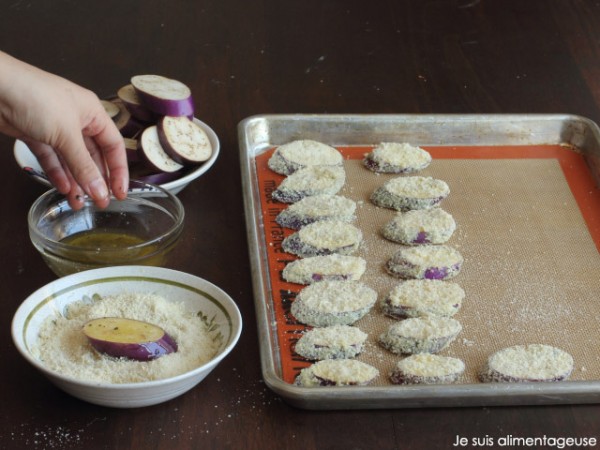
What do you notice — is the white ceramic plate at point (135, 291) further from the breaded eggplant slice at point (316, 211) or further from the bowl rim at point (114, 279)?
the breaded eggplant slice at point (316, 211)

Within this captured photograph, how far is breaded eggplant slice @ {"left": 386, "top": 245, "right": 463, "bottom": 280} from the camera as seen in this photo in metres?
1.44

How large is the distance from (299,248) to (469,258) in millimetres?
283

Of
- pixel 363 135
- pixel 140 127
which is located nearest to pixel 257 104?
pixel 363 135

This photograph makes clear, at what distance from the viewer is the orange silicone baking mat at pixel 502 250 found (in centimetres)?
134

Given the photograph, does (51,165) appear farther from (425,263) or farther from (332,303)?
(425,263)

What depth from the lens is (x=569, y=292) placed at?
4.76 feet

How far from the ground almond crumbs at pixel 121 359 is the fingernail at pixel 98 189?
14cm

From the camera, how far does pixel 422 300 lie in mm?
1367

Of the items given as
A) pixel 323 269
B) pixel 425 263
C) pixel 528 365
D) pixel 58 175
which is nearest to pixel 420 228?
pixel 425 263

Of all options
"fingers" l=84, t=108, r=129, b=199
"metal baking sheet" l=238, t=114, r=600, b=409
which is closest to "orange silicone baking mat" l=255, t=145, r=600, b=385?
"metal baking sheet" l=238, t=114, r=600, b=409

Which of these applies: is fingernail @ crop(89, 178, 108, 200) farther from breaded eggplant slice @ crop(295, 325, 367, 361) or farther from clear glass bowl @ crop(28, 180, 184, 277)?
breaded eggplant slice @ crop(295, 325, 367, 361)

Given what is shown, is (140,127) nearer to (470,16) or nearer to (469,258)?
(469,258)

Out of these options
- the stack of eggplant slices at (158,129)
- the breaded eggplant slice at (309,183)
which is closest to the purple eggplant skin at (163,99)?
the stack of eggplant slices at (158,129)

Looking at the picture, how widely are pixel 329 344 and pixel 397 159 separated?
56 cm
